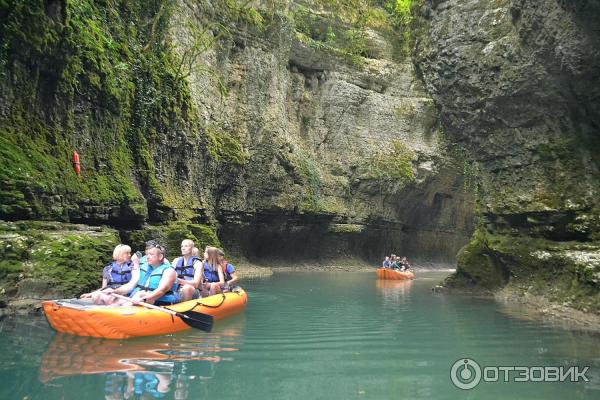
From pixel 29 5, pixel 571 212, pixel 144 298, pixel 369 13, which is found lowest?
pixel 144 298

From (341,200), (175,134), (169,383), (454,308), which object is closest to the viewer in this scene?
(169,383)

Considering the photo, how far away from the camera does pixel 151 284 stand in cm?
744

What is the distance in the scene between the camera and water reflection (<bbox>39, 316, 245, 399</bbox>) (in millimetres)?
4551

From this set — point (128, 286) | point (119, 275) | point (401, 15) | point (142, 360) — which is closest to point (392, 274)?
point (119, 275)

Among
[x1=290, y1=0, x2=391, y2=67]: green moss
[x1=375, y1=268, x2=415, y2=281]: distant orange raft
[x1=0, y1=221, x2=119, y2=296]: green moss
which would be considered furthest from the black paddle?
[x1=290, y1=0, x2=391, y2=67]: green moss

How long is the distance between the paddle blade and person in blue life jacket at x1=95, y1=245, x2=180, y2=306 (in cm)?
53

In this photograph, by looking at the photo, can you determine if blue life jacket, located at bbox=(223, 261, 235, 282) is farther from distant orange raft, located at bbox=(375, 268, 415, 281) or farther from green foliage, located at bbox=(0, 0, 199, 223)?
distant orange raft, located at bbox=(375, 268, 415, 281)

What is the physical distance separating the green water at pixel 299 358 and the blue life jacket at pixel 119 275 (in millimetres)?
1168

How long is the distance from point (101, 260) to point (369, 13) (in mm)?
26696

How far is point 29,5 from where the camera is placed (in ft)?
33.0

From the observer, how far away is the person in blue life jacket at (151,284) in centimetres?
726

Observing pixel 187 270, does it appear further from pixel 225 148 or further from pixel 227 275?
pixel 225 148

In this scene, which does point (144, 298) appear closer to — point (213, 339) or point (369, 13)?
point (213, 339)

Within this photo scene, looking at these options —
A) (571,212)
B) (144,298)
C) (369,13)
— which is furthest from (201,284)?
(369,13)
